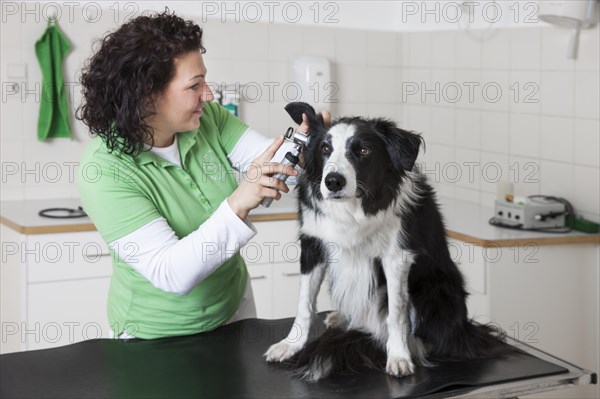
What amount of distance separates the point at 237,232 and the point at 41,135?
2003 mm

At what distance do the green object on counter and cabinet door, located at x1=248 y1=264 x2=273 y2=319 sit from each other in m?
1.18

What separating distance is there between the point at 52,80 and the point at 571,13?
205 cm

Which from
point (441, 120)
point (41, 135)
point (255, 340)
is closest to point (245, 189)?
point (255, 340)

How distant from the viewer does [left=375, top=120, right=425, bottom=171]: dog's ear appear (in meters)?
1.66

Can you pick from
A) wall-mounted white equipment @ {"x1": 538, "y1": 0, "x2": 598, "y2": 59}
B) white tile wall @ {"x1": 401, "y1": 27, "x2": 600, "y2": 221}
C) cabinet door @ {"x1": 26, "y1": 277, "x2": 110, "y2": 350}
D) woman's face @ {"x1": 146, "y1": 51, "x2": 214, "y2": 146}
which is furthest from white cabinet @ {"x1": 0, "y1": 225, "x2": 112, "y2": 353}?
wall-mounted white equipment @ {"x1": 538, "y1": 0, "x2": 598, "y2": 59}

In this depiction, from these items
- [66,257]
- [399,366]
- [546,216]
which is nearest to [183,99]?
[399,366]

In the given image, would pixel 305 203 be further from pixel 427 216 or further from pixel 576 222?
pixel 576 222

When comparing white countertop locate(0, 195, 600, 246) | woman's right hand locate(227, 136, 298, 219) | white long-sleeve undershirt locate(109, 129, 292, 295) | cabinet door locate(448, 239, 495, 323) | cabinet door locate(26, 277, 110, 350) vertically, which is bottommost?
cabinet door locate(26, 277, 110, 350)

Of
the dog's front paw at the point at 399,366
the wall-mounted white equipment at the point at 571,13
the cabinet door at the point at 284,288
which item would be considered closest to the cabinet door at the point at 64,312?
the cabinet door at the point at 284,288

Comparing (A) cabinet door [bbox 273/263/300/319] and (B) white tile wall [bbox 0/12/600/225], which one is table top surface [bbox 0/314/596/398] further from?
(A) cabinet door [bbox 273/263/300/319]

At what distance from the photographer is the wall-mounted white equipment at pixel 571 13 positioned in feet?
9.35

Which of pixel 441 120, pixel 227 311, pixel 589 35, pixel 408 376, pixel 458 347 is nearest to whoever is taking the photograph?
pixel 408 376

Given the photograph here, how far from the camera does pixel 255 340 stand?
185 cm

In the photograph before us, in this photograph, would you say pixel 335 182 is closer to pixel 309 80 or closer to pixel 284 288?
pixel 284 288
